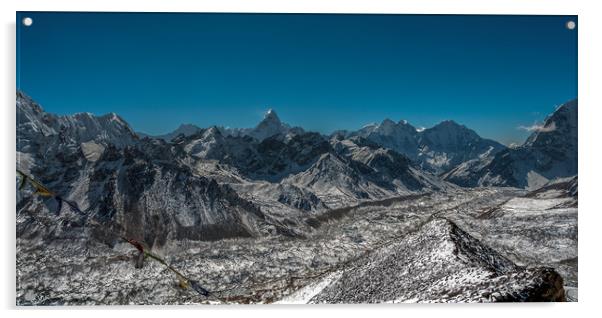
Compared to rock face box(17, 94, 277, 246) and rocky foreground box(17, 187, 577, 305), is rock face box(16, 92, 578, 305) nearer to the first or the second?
rocky foreground box(17, 187, 577, 305)

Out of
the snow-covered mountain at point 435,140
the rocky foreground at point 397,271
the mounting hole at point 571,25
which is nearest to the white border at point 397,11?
the mounting hole at point 571,25

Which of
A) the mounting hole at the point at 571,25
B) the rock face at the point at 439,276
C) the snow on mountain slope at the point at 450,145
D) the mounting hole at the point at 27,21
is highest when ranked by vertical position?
the mounting hole at the point at 571,25

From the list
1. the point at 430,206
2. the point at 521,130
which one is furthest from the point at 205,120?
the point at 430,206

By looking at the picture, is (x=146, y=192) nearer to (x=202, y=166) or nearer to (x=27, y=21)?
(x=202, y=166)

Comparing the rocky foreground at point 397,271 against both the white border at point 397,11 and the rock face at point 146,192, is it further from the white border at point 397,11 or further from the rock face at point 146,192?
the rock face at point 146,192

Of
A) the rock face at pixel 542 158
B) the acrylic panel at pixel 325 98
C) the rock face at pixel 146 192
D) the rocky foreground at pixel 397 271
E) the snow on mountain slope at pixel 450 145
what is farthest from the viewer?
the rock face at pixel 146 192

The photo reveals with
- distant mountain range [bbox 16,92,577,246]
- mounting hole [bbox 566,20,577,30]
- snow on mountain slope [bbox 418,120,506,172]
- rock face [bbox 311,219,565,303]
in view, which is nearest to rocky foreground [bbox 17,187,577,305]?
rock face [bbox 311,219,565,303]

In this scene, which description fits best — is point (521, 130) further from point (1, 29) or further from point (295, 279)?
point (1, 29)
